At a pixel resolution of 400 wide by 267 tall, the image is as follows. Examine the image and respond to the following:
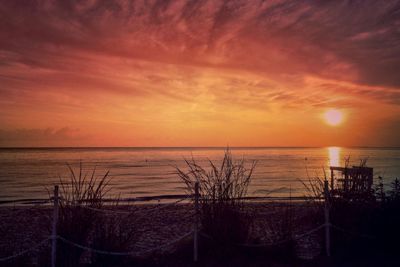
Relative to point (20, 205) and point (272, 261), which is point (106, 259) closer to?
point (272, 261)

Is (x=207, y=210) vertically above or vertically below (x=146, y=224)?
above

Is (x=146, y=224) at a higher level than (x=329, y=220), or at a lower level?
lower

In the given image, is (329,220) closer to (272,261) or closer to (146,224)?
(272,261)

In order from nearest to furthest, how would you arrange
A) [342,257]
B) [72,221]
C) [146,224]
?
[72,221] < [342,257] < [146,224]

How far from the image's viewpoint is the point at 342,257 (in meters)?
6.61

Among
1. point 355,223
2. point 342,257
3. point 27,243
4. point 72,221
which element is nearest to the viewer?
point 72,221

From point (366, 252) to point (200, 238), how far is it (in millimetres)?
3169

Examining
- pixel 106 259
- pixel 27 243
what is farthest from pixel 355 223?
pixel 27 243

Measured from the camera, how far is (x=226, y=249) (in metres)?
6.34

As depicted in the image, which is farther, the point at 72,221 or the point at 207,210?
the point at 207,210

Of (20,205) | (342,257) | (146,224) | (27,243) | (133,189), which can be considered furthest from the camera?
(133,189)

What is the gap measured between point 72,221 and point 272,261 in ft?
12.0

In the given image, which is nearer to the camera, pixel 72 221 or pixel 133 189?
pixel 72 221

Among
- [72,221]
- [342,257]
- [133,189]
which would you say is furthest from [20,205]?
[342,257]
